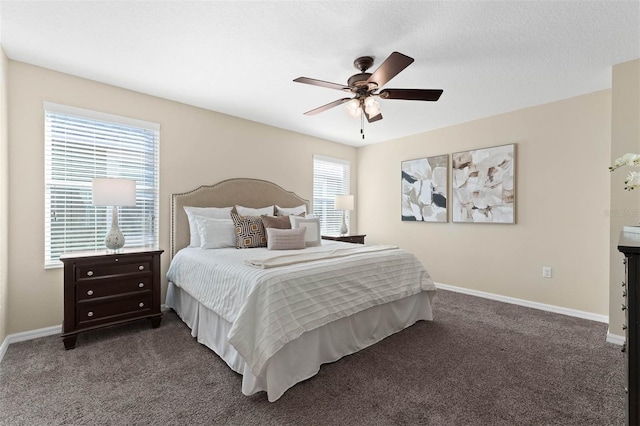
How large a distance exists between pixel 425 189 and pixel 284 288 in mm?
3460

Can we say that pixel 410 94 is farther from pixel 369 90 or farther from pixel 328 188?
pixel 328 188

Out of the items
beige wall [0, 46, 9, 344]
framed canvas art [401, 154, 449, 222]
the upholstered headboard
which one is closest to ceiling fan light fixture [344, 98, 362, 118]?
the upholstered headboard

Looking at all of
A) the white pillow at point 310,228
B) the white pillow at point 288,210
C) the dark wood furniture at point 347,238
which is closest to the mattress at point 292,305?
the white pillow at point 310,228

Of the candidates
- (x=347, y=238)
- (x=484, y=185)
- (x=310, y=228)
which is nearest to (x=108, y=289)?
(x=310, y=228)

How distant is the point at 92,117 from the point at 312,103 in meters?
2.33

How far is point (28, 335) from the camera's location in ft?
8.87

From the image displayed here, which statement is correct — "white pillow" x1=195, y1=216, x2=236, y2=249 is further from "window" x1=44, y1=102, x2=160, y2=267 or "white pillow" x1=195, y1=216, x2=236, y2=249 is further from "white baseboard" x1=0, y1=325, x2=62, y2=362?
"white baseboard" x1=0, y1=325, x2=62, y2=362

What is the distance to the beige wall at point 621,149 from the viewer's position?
8.63ft

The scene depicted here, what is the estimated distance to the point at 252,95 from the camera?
11.2 ft

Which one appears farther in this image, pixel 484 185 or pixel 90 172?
pixel 484 185

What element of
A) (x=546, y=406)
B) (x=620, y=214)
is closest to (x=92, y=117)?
(x=546, y=406)

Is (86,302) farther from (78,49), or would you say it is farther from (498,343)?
(498,343)

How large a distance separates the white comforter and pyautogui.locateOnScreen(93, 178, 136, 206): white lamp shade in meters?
0.78

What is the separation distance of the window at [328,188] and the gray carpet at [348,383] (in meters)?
2.89
